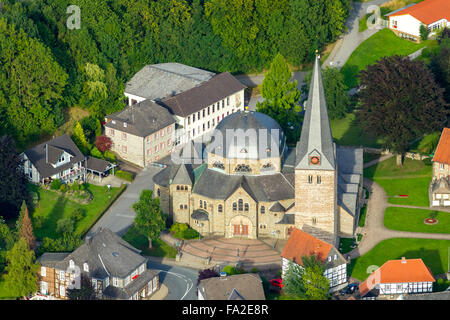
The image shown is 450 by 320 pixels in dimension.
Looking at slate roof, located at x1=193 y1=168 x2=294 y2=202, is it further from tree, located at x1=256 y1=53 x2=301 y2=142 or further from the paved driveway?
tree, located at x1=256 y1=53 x2=301 y2=142

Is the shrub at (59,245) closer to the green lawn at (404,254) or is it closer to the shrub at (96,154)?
the shrub at (96,154)

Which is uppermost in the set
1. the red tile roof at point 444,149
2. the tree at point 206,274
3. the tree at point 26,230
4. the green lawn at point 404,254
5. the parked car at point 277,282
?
the red tile roof at point 444,149

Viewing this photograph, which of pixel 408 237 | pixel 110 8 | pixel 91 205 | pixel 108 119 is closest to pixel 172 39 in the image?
pixel 110 8

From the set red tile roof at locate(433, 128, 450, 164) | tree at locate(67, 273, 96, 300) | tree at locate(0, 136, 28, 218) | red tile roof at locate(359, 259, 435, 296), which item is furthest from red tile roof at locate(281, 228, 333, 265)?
tree at locate(0, 136, 28, 218)

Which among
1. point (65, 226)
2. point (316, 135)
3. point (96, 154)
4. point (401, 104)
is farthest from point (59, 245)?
point (401, 104)

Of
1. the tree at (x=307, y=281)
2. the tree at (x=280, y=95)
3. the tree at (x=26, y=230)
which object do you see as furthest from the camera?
the tree at (x=280, y=95)

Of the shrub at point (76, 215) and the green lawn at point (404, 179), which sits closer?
the shrub at point (76, 215)

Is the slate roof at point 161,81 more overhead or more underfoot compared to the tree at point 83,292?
more overhead

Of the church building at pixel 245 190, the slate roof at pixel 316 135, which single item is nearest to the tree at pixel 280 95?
the church building at pixel 245 190
